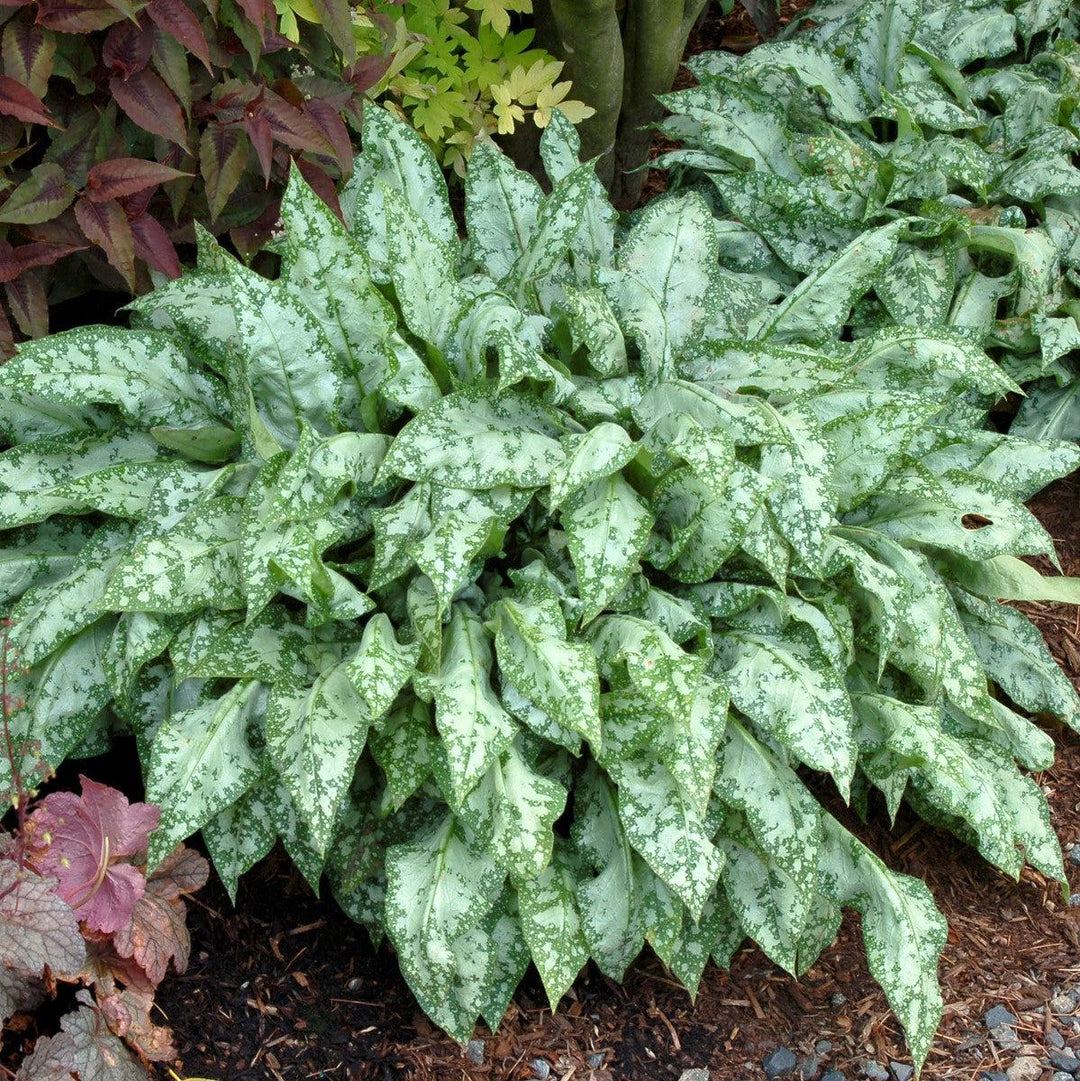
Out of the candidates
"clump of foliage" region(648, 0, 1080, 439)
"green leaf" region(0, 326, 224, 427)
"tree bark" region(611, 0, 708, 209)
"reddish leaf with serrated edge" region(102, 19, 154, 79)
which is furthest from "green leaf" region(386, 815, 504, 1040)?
"tree bark" region(611, 0, 708, 209)

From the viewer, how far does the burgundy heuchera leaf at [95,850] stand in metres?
2.28

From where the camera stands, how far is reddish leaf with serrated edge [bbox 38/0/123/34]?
99.3 inches

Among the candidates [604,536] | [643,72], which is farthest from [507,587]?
[643,72]

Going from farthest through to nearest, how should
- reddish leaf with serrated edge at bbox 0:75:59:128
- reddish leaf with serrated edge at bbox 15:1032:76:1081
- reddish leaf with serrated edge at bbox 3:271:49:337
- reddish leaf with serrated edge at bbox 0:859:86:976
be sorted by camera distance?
reddish leaf with serrated edge at bbox 3:271:49:337 < reddish leaf with serrated edge at bbox 0:75:59:128 < reddish leaf with serrated edge at bbox 15:1032:76:1081 < reddish leaf with serrated edge at bbox 0:859:86:976

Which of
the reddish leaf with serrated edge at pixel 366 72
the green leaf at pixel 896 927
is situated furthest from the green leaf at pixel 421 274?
the green leaf at pixel 896 927

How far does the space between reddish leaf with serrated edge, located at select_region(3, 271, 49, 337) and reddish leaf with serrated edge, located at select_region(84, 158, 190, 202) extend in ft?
0.86

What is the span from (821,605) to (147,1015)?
1.59 metres

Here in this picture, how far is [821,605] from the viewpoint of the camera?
2873 mm

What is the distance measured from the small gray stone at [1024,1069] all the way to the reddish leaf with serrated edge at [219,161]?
2472 mm

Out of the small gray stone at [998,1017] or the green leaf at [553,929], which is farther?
the small gray stone at [998,1017]

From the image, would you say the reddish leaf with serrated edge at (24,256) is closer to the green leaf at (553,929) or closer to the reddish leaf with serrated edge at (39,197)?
the reddish leaf with serrated edge at (39,197)

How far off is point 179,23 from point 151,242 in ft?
1.51

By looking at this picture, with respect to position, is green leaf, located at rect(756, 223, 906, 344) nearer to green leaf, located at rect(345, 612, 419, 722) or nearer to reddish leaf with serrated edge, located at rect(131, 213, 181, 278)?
green leaf, located at rect(345, 612, 419, 722)

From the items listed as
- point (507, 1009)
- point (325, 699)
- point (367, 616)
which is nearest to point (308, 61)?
point (367, 616)
